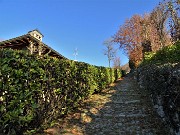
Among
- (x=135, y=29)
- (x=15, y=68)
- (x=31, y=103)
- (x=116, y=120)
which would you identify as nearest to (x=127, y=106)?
(x=116, y=120)

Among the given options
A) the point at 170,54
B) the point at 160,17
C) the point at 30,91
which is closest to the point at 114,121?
the point at 30,91

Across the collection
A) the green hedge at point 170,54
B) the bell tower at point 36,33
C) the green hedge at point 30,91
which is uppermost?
the bell tower at point 36,33

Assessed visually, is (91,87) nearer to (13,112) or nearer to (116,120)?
(116,120)

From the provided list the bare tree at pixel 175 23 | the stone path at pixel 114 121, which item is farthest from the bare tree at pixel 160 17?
the stone path at pixel 114 121

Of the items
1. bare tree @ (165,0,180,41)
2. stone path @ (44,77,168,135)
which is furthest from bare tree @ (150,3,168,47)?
stone path @ (44,77,168,135)

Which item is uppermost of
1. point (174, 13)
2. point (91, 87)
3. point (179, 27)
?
point (174, 13)

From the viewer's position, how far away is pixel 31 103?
599 cm

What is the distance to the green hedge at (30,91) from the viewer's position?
5273 millimetres

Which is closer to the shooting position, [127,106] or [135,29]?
[127,106]

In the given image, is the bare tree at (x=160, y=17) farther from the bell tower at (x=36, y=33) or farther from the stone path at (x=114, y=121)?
the stone path at (x=114, y=121)

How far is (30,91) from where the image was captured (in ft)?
19.6

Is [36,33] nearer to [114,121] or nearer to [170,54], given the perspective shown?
[170,54]

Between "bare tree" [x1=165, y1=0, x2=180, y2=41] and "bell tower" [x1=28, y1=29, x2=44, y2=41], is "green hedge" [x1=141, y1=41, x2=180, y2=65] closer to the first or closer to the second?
"bare tree" [x1=165, y1=0, x2=180, y2=41]

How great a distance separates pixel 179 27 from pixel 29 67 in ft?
42.0
